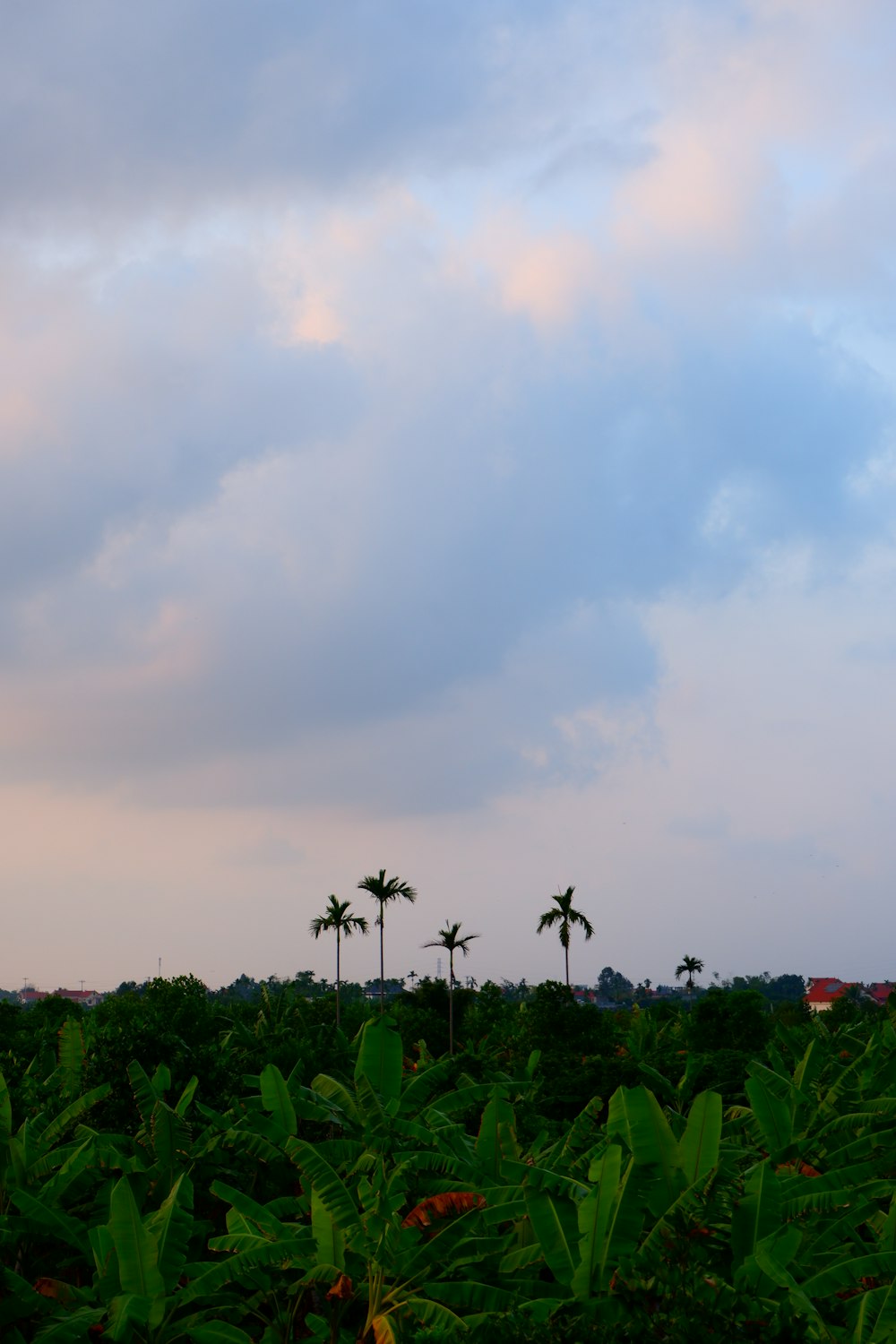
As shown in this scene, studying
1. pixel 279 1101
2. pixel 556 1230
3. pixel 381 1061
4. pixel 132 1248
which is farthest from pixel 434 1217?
pixel 132 1248

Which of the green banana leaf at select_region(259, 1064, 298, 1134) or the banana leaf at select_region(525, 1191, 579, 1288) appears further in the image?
the green banana leaf at select_region(259, 1064, 298, 1134)

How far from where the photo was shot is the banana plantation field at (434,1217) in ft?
33.9

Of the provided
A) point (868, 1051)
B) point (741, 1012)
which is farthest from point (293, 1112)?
point (741, 1012)

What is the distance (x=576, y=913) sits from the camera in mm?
64812

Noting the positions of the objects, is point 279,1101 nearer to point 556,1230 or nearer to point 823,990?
point 556,1230

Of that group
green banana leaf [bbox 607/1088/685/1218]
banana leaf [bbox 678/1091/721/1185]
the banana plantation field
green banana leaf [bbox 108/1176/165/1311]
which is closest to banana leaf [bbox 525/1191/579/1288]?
the banana plantation field

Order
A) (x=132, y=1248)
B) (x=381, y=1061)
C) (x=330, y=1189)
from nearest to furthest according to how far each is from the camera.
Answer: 1. (x=132, y=1248)
2. (x=330, y=1189)
3. (x=381, y=1061)

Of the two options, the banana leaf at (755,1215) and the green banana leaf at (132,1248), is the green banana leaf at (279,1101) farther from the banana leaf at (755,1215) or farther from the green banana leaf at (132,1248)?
the banana leaf at (755,1215)

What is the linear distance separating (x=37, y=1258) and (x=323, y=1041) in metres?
15.6

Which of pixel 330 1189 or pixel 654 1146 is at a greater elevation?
pixel 654 1146

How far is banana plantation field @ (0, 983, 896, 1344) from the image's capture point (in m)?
10.3

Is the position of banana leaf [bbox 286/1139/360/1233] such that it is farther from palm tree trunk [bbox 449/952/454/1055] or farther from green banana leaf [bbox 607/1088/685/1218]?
palm tree trunk [bbox 449/952/454/1055]

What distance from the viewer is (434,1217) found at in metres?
13.1

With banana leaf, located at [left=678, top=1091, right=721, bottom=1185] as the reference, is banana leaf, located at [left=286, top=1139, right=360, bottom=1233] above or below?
below
